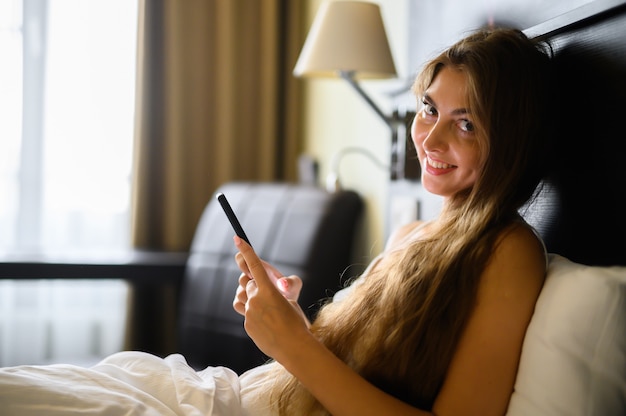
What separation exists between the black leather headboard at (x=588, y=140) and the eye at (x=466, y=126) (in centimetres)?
14

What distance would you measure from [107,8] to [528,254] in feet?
7.60

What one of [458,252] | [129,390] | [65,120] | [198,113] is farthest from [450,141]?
[65,120]

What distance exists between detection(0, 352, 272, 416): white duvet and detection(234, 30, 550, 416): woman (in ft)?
0.27

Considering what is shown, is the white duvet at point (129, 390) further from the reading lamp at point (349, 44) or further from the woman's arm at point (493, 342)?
the reading lamp at point (349, 44)

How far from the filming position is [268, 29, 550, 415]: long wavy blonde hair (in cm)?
99

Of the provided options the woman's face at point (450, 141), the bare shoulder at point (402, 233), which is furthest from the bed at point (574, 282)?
the bare shoulder at point (402, 233)

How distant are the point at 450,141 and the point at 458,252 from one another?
20 cm

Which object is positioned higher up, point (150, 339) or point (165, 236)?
point (165, 236)

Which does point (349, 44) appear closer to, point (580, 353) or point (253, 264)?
point (253, 264)

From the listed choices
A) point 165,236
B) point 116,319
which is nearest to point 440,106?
point 165,236

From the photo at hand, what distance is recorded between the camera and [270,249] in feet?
7.22

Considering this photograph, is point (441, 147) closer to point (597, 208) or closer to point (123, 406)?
point (597, 208)

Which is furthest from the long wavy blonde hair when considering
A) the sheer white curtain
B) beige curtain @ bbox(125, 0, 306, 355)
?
the sheer white curtain

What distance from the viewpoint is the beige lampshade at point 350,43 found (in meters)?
1.74
